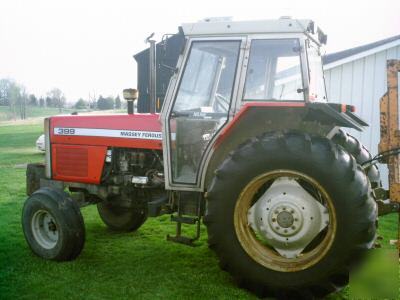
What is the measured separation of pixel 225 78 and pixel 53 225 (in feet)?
8.20

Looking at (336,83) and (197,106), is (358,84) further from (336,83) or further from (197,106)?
(197,106)

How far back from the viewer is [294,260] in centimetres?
371

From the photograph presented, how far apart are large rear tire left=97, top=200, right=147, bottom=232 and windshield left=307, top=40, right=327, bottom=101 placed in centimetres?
274

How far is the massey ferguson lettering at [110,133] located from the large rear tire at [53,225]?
0.75m

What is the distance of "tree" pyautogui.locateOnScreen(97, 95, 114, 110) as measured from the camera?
158 ft

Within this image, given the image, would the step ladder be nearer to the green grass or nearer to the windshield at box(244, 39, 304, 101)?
the windshield at box(244, 39, 304, 101)

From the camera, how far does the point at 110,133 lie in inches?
194

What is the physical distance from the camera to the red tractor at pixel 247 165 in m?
3.45

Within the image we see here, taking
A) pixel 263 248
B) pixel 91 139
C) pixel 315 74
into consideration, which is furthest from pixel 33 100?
pixel 263 248

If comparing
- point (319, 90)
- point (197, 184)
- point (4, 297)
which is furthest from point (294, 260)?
point (4, 297)

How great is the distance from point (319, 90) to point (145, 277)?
2513 mm

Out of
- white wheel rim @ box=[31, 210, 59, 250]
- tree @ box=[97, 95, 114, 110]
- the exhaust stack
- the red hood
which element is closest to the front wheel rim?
the red hood

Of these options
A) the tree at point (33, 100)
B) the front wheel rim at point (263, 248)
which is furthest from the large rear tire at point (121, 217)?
the tree at point (33, 100)

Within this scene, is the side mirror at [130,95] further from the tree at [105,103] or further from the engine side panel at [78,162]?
the tree at [105,103]
